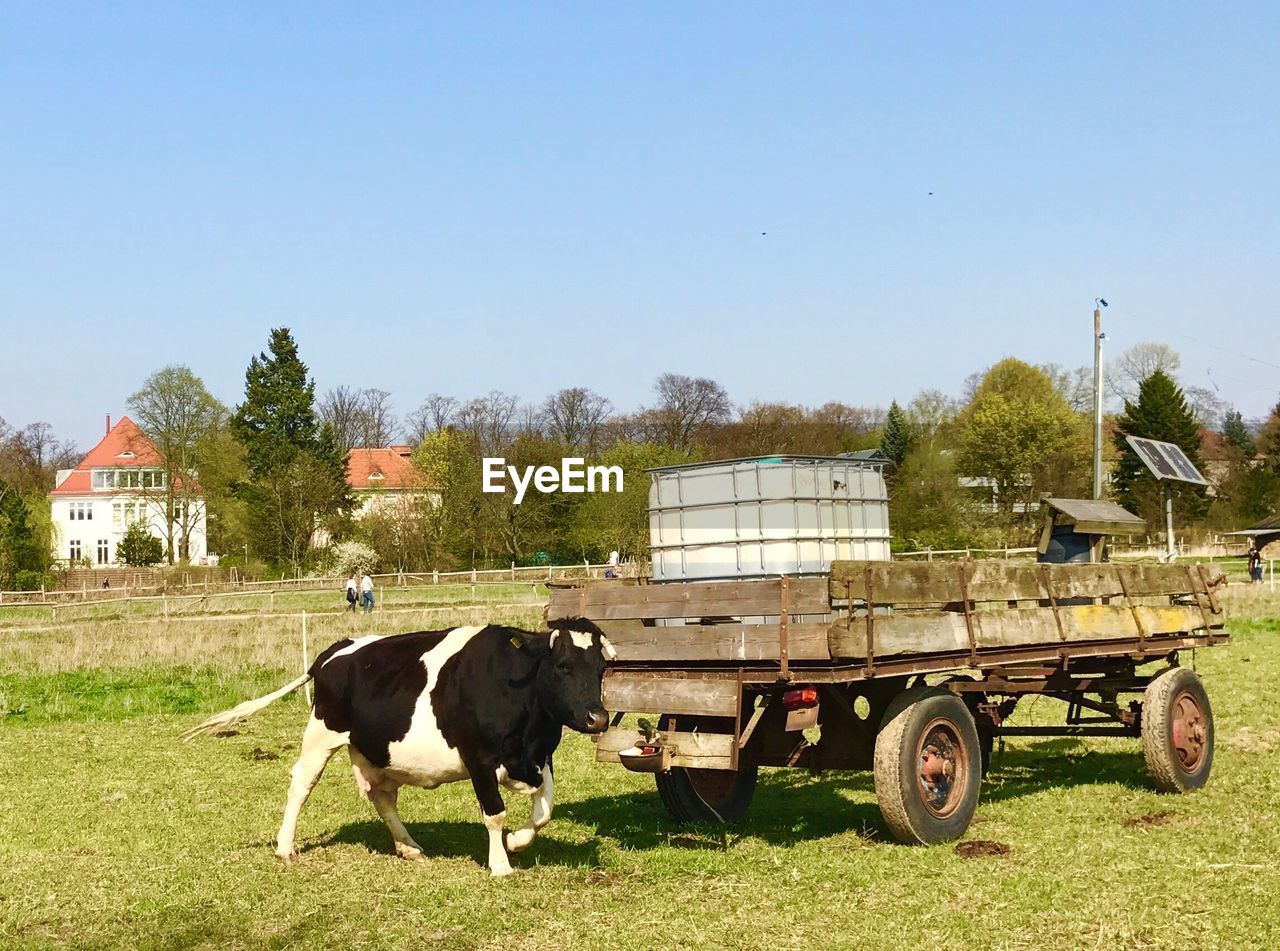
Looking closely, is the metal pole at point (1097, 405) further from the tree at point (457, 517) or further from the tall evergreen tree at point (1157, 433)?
the tree at point (457, 517)

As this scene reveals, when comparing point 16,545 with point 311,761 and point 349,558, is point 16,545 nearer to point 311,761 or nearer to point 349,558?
point 349,558

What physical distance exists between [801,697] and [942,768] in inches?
49.5

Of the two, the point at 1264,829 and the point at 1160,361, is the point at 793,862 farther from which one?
the point at 1160,361

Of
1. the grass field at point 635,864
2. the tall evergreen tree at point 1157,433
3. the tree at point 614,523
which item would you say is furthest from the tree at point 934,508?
the grass field at point 635,864

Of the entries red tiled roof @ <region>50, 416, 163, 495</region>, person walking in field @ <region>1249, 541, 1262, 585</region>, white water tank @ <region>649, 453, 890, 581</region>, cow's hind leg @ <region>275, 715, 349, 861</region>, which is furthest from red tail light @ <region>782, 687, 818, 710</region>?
red tiled roof @ <region>50, 416, 163, 495</region>

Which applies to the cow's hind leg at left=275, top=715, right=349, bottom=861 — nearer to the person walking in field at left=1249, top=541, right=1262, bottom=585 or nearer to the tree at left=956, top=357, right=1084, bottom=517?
the person walking in field at left=1249, top=541, right=1262, bottom=585

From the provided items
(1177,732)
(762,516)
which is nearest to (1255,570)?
(1177,732)

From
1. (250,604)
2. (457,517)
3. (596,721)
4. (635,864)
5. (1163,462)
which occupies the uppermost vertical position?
(1163,462)

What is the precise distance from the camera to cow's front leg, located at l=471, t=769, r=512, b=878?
8.12 metres

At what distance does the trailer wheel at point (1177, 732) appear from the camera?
→ 1002cm

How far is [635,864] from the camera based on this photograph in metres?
8.28

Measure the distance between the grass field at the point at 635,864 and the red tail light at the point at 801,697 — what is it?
99 centimetres

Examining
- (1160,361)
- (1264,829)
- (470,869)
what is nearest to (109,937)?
(470,869)

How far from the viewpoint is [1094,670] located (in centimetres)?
1070
